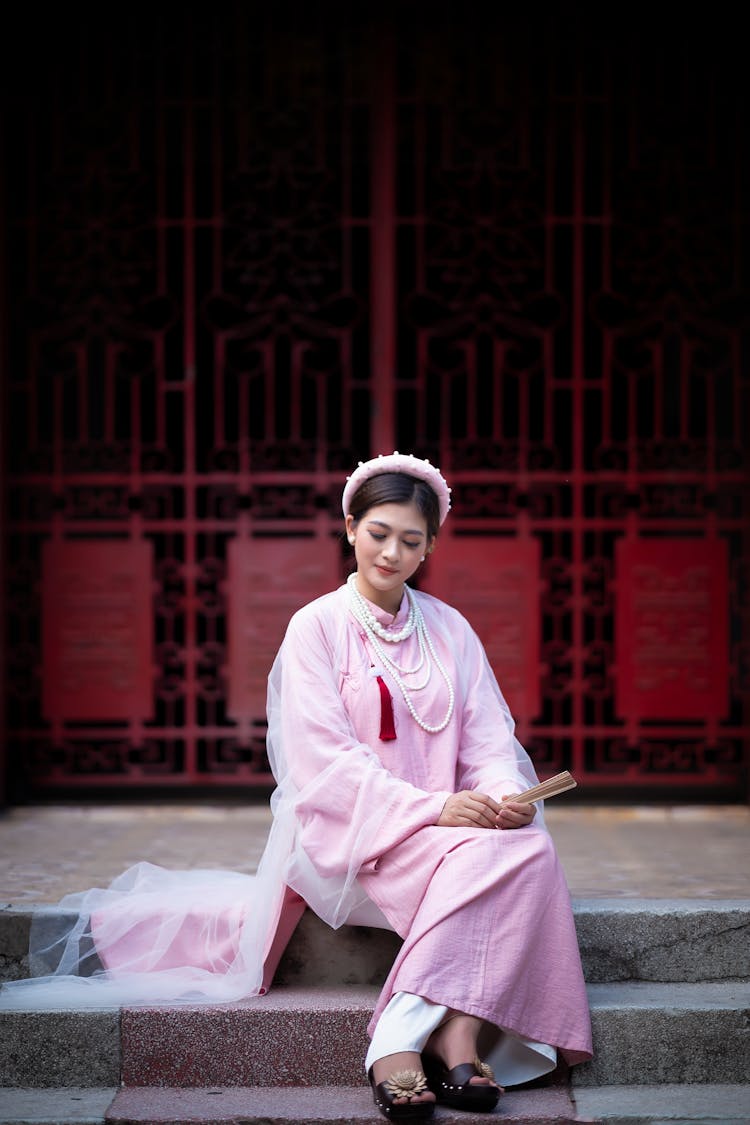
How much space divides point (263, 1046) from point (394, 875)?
1.92 ft

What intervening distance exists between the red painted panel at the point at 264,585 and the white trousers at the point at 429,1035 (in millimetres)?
2984

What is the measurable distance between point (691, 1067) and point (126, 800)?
327 centimetres

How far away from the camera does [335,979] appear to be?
157 inches

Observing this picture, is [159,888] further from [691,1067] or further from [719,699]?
[719,699]

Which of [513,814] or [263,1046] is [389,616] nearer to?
[513,814]

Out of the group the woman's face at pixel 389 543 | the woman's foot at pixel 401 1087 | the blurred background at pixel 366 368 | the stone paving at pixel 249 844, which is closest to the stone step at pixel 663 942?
the stone paving at pixel 249 844

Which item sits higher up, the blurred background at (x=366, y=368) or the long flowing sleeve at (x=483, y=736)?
the blurred background at (x=366, y=368)

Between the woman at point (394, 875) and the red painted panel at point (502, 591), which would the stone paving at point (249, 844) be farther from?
the red painted panel at point (502, 591)

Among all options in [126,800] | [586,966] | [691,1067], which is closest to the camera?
[691,1067]

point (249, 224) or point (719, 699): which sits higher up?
point (249, 224)

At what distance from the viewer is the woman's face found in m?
3.92

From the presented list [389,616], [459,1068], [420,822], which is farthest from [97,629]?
[459,1068]

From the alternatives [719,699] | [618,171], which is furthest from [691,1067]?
[618,171]

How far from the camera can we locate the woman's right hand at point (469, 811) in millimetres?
3631
